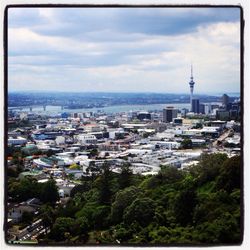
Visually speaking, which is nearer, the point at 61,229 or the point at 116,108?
the point at 61,229

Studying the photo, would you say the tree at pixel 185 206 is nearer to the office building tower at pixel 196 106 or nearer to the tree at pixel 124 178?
the tree at pixel 124 178

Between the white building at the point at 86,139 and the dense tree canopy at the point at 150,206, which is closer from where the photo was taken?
the dense tree canopy at the point at 150,206

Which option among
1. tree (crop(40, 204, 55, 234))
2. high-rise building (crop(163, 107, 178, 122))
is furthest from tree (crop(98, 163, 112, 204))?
high-rise building (crop(163, 107, 178, 122))

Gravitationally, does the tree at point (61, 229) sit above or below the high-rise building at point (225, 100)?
below

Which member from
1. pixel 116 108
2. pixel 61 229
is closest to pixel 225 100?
pixel 116 108

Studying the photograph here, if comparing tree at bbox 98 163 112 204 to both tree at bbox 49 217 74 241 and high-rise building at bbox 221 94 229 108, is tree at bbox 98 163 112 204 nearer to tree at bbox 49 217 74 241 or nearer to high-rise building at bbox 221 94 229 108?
tree at bbox 49 217 74 241

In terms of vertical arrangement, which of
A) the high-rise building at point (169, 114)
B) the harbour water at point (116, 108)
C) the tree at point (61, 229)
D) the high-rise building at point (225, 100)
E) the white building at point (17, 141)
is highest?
the high-rise building at point (225, 100)

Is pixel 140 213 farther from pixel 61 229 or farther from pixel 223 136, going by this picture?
pixel 223 136

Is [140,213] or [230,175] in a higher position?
[230,175]

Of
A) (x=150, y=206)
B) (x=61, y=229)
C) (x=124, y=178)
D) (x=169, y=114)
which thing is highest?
(x=169, y=114)

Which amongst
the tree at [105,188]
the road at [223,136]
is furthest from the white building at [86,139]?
the road at [223,136]
